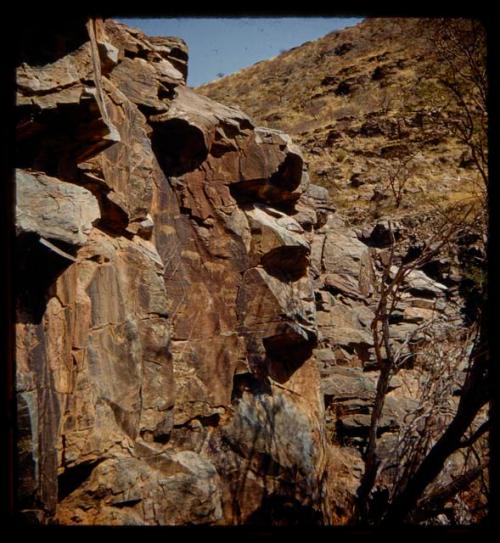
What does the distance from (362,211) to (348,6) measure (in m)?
22.3

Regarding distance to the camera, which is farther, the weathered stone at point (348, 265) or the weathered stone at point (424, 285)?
the weathered stone at point (424, 285)

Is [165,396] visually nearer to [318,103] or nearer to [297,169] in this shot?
[297,169]

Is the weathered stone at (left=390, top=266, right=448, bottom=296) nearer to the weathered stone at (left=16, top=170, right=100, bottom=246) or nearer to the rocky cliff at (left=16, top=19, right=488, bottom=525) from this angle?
the rocky cliff at (left=16, top=19, right=488, bottom=525)

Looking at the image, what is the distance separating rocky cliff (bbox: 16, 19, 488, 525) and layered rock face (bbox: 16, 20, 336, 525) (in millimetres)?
28

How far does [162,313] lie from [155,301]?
262mm

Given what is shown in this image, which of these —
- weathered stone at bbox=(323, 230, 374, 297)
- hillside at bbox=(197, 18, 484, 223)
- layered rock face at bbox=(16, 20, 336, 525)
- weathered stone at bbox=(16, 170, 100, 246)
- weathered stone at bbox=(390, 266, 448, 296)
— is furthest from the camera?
hillside at bbox=(197, 18, 484, 223)

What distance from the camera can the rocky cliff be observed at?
552 cm

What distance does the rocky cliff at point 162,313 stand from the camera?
552 cm

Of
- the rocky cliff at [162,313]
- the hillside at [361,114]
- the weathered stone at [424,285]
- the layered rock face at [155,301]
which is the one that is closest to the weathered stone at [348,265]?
the weathered stone at [424,285]

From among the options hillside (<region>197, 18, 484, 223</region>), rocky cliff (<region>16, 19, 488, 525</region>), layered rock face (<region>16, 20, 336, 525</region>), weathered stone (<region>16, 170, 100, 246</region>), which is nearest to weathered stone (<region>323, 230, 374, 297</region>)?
rocky cliff (<region>16, 19, 488, 525</region>)

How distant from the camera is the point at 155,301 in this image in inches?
313

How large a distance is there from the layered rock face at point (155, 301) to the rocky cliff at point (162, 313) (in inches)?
1.1

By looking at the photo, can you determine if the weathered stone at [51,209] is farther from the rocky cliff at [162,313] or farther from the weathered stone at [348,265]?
the weathered stone at [348,265]

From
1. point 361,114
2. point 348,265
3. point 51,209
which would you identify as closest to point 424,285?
point 348,265
